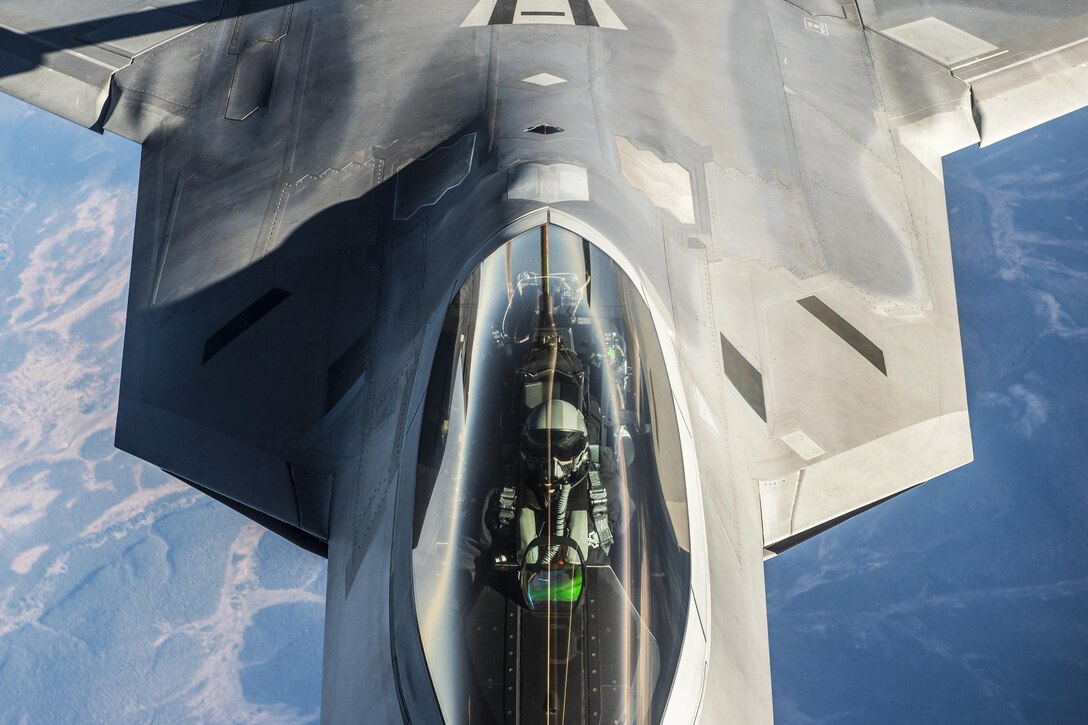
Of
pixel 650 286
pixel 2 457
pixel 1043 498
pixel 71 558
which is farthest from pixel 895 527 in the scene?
pixel 2 457

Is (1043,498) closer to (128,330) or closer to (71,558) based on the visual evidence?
(128,330)

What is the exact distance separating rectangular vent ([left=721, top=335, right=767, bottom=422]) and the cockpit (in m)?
1.65

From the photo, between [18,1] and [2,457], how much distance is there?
16434 millimetres

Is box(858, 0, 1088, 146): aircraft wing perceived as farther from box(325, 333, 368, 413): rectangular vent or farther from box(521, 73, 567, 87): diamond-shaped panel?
box(325, 333, 368, 413): rectangular vent

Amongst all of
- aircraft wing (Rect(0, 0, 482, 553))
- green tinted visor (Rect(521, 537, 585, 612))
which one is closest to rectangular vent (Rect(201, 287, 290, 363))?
aircraft wing (Rect(0, 0, 482, 553))

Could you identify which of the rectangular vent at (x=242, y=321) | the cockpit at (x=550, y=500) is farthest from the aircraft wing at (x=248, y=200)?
the cockpit at (x=550, y=500)

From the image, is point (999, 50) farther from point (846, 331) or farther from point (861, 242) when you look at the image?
point (846, 331)

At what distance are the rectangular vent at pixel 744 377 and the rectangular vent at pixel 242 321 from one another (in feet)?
12.9

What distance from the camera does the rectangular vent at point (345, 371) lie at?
23.0 ft

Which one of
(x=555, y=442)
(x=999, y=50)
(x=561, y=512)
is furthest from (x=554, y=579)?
(x=999, y=50)

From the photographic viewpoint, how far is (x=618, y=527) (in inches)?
183

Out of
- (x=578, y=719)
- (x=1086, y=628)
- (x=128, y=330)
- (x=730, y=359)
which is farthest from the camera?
(x=1086, y=628)

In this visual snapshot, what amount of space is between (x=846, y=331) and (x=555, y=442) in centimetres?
425

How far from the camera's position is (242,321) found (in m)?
7.98
